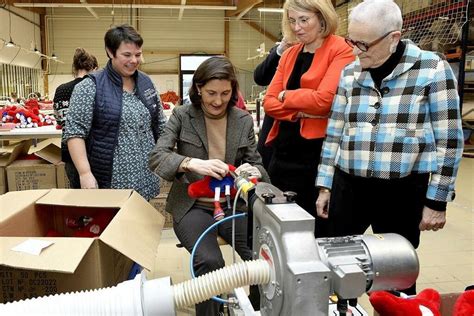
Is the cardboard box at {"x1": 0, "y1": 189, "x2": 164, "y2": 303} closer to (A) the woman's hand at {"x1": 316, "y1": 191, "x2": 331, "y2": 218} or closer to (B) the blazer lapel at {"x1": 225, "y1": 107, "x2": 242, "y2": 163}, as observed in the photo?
(B) the blazer lapel at {"x1": 225, "y1": 107, "x2": 242, "y2": 163}

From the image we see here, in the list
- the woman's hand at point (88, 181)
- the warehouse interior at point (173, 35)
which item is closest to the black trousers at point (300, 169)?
the woman's hand at point (88, 181)

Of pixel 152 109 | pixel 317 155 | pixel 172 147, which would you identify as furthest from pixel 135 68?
pixel 317 155

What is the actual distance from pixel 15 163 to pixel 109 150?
6.70 feet

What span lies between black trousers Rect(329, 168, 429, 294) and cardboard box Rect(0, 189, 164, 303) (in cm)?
67

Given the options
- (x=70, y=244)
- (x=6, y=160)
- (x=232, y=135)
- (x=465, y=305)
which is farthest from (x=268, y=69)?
(x=6, y=160)

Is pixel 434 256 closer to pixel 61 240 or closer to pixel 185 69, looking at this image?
pixel 61 240

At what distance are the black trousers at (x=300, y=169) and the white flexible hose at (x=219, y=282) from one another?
1.14 meters

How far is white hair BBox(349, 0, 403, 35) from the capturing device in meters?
1.35

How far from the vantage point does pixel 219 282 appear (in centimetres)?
63

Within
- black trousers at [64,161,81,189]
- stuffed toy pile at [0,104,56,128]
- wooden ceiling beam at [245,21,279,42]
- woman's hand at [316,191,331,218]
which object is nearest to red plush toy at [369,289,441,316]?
woman's hand at [316,191,331,218]

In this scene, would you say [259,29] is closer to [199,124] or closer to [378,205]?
[199,124]

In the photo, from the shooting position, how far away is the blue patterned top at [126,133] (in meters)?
1.82

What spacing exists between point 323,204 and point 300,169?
7.6 inches

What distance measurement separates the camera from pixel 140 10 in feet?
41.1
